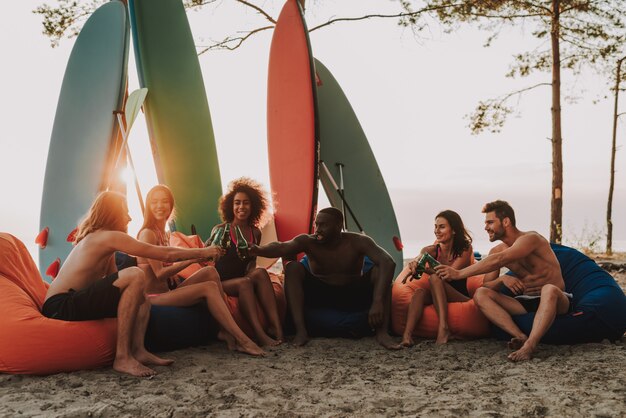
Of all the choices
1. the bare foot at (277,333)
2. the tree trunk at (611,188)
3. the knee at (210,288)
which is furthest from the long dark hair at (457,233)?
the tree trunk at (611,188)

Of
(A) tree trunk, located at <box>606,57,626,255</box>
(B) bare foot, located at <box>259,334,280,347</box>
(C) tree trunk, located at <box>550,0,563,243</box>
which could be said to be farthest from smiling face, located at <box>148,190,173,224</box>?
(A) tree trunk, located at <box>606,57,626,255</box>

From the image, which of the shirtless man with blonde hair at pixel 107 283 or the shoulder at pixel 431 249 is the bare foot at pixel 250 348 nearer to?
the shirtless man with blonde hair at pixel 107 283

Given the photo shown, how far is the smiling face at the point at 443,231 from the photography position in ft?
14.2

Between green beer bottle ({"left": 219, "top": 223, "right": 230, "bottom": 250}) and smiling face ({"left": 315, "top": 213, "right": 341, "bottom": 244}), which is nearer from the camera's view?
green beer bottle ({"left": 219, "top": 223, "right": 230, "bottom": 250})

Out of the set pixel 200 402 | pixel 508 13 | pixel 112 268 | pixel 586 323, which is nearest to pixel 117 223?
pixel 112 268

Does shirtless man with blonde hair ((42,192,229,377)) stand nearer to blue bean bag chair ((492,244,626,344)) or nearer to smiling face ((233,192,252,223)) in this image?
smiling face ((233,192,252,223))

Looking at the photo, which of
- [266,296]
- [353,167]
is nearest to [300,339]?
[266,296]

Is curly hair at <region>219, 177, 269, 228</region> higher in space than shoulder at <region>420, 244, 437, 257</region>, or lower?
higher

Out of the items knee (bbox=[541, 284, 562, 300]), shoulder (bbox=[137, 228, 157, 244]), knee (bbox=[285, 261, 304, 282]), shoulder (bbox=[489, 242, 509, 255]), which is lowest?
knee (bbox=[541, 284, 562, 300])

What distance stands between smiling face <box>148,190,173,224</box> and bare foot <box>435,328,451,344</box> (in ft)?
6.42

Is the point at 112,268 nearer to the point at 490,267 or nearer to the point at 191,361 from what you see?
the point at 191,361

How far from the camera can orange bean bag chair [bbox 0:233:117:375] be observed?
117 inches

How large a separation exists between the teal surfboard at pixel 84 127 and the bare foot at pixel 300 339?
283 cm

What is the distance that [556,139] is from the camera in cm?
995
